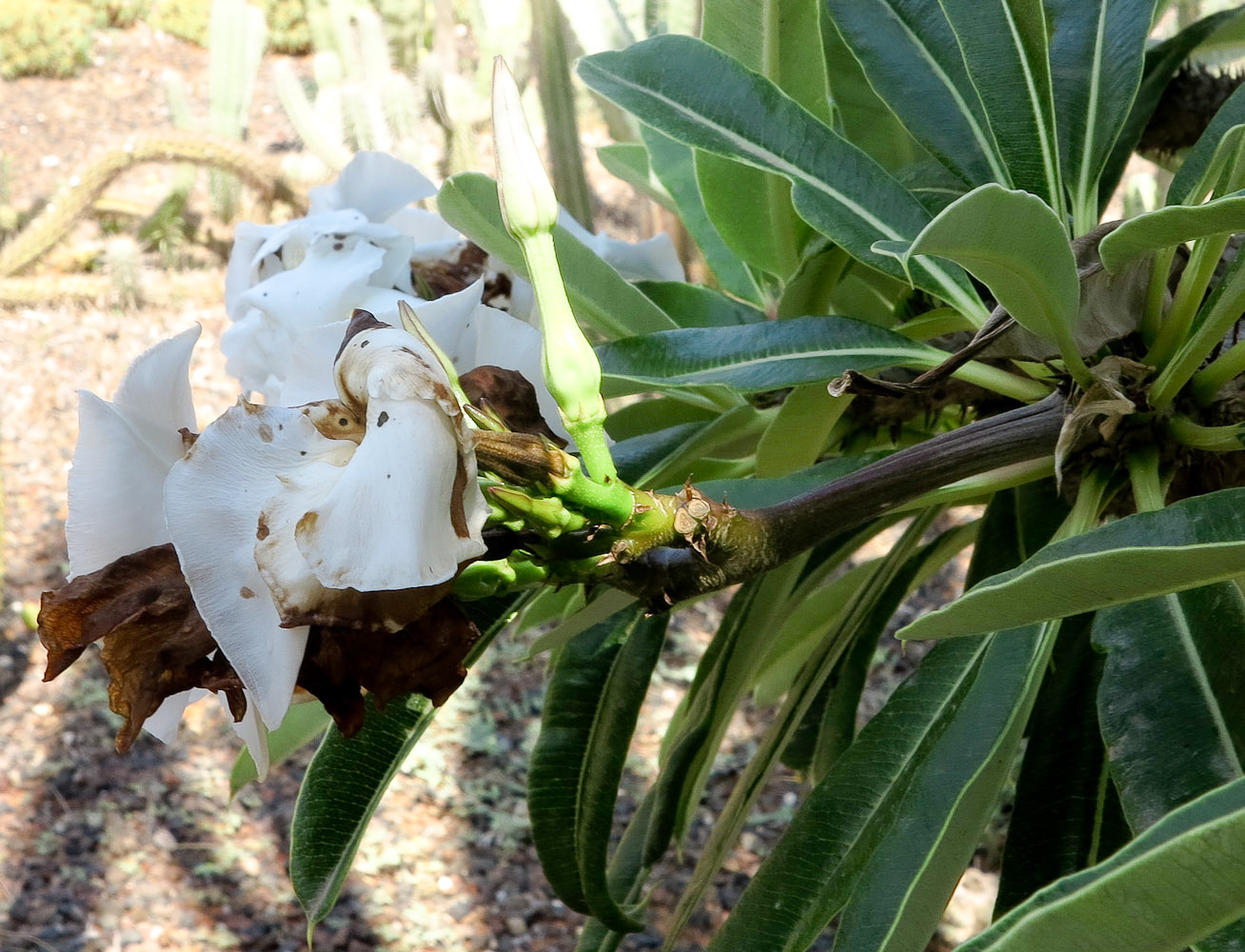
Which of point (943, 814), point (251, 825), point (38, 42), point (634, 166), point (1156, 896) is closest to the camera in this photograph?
point (1156, 896)

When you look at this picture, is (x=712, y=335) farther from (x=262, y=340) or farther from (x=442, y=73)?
(x=442, y=73)

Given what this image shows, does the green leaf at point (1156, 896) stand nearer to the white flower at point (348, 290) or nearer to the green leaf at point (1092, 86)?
the white flower at point (348, 290)

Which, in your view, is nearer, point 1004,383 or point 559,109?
point 1004,383

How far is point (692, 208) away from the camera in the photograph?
827mm

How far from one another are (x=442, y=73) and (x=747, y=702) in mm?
2976

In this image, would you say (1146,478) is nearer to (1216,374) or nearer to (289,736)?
(1216,374)

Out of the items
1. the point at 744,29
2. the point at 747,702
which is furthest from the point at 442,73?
the point at 744,29

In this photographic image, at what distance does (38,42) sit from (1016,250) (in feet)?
24.7

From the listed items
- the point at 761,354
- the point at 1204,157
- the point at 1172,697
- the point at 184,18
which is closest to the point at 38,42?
the point at 184,18

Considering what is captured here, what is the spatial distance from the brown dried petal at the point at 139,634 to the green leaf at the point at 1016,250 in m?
0.28

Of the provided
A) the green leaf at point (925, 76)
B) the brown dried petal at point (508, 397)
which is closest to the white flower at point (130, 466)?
the brown dried petal at point (508, 397)

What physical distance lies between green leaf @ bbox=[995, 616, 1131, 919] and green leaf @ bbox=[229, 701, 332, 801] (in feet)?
1.35

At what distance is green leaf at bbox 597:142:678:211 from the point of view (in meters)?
0.96

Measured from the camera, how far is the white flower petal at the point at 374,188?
0.65 m
